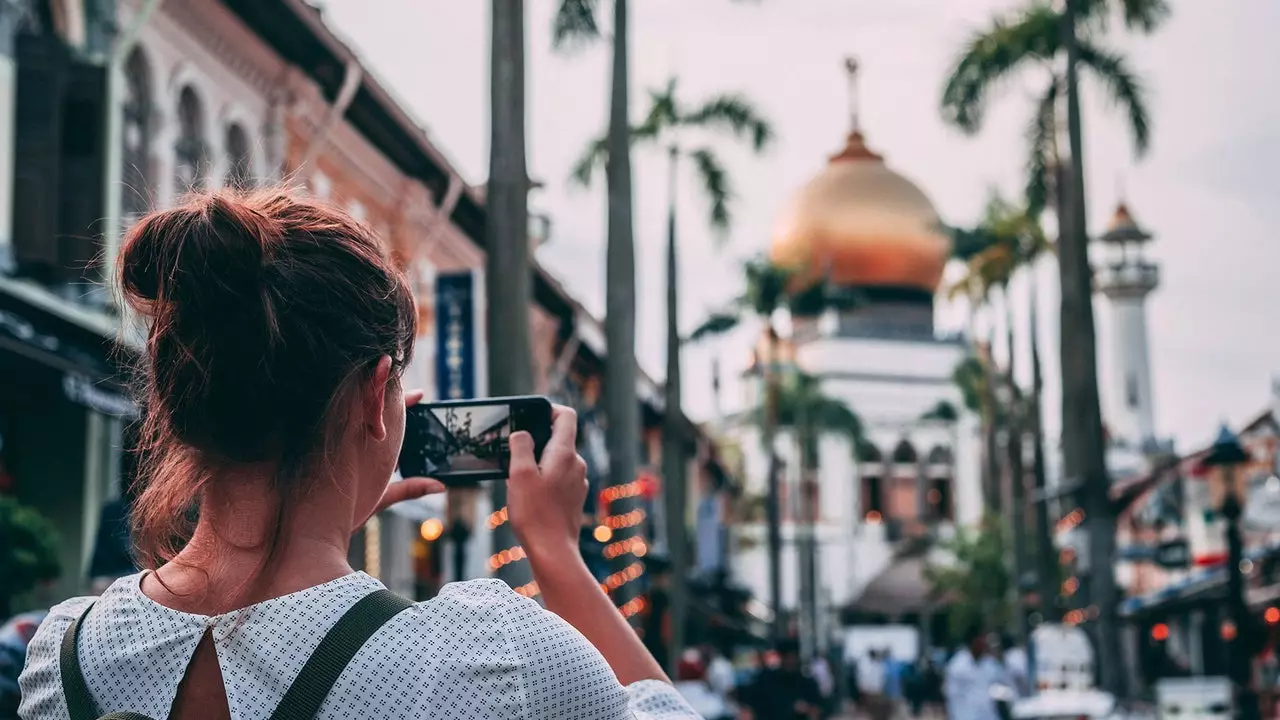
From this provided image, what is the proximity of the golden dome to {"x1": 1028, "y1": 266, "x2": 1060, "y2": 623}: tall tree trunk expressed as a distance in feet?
101

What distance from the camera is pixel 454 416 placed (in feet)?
8.34

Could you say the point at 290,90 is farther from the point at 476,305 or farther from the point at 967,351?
the point at 967,351

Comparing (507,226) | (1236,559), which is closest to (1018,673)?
(1236,559)

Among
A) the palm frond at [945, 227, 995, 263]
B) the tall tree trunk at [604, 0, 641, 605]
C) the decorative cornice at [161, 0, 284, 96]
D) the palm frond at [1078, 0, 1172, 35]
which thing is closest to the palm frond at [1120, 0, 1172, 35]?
the palm frond at [1078, 0, 1172, 35]

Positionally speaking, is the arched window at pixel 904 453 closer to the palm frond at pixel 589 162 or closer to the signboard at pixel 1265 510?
the palm frond at pixel 589 162

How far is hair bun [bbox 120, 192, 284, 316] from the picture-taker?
2.04 metres

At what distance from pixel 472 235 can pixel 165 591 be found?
29.3 metres

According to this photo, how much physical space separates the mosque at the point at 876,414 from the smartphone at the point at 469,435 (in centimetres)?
6785

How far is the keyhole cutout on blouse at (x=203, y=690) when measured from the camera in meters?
1.97

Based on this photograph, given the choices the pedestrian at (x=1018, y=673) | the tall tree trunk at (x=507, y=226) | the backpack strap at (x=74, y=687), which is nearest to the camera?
the backpack strap at (x=74, y=687)

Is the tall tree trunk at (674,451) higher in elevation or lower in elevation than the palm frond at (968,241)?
lower

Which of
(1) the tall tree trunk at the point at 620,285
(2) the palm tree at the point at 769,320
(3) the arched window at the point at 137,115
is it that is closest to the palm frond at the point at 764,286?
(2) the palm tree at the point at 769,320

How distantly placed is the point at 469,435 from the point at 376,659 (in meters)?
0.67

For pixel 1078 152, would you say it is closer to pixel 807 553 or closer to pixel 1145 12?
pixel 1145 12
